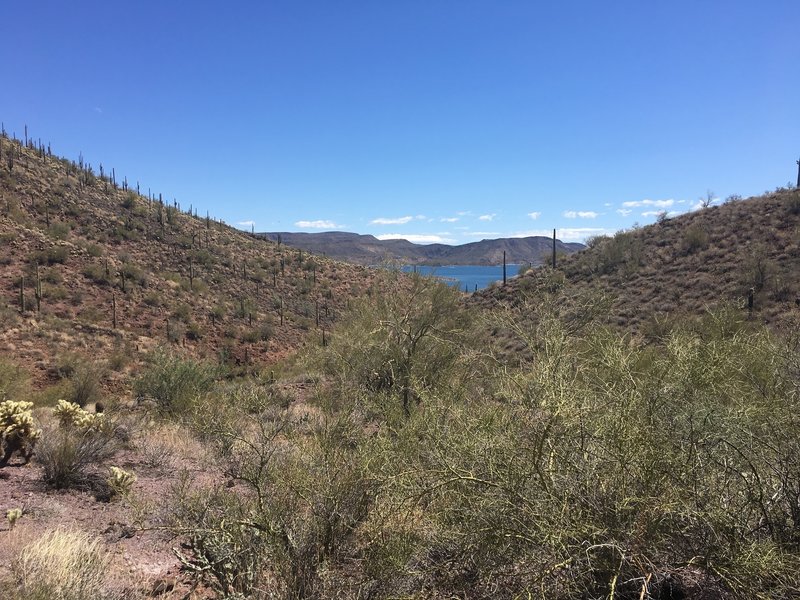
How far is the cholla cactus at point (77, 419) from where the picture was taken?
7.75 m

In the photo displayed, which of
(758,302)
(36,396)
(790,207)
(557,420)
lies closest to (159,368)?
(36,396)

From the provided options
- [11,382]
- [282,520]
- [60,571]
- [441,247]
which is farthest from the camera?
[441,247]

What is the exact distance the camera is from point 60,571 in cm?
360

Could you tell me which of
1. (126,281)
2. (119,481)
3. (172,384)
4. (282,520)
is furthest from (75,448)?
(126,281)

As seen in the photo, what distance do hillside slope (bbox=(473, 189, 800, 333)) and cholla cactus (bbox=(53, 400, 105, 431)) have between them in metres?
14.4

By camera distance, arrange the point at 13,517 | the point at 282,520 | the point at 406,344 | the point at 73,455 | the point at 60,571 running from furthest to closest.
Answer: the point at 406,344 → the point at 73,455 → the point at 13,517 → the point at 282,520 → the point at 60,571

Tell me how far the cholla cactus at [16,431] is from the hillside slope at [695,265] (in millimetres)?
15318

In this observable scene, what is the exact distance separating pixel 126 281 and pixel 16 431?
78.2 ft

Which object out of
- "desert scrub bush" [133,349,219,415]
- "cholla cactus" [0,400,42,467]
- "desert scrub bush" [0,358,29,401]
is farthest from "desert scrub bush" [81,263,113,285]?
"cholla cactus" [0,400,42,467]

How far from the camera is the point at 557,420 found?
3045 mm

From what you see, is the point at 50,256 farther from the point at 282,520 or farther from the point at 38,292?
the point at 282,520

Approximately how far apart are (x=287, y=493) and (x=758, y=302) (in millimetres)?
21514

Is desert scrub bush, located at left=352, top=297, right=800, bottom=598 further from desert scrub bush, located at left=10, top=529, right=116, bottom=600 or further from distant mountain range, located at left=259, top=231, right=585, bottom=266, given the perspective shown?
distant mountain range, located at left=259, top=231, right=585, bottom=266

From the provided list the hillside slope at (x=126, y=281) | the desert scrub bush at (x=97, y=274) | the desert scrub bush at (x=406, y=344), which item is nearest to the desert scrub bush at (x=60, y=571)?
the desert scrub bush at (x=406, y=344)
